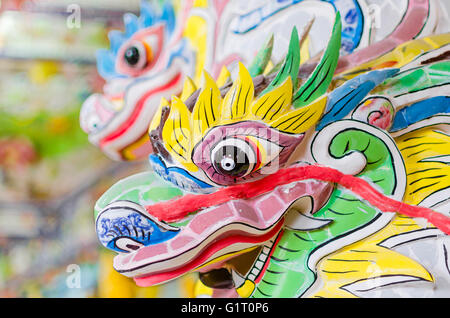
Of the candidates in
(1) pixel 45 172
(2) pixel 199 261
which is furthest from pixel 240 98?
(1) pixel 45 172

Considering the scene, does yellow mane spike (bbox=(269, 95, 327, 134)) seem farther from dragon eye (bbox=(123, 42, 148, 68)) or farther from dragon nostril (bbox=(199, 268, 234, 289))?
dragon eye (bbox=(123, 42, 148, 68))

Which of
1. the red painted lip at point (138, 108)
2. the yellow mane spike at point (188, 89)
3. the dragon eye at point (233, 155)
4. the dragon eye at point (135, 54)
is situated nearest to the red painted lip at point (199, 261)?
the dragon eye at point (233, 155)

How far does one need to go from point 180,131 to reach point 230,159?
0.31ft

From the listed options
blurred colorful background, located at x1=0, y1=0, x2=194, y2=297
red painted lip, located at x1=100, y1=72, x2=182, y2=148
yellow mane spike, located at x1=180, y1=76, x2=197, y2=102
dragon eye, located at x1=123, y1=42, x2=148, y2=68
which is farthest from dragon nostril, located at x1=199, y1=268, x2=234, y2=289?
dragon eye, located at x1=123, y1=42, x2=148, y2=68

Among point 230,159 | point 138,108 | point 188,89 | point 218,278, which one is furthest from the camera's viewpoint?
point 138,108

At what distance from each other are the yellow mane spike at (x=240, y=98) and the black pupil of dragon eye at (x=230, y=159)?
54mm

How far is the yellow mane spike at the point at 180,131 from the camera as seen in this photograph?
762 mm

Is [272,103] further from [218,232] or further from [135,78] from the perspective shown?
[135,78]

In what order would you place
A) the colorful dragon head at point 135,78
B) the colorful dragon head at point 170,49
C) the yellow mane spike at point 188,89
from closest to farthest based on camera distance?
the yellow mane spike at point 188,89 → the colorful dragon head at point 170,49 → the colorful dragon head at point 135,78

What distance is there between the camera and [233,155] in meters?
0.73

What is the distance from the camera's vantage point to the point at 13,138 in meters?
1.06

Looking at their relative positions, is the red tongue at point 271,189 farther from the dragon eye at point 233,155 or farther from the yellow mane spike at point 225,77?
the yellow mane spike at point 225,77

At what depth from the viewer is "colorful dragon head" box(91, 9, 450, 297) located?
2.46ft

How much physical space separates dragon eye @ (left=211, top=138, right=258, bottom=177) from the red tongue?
0.06m
